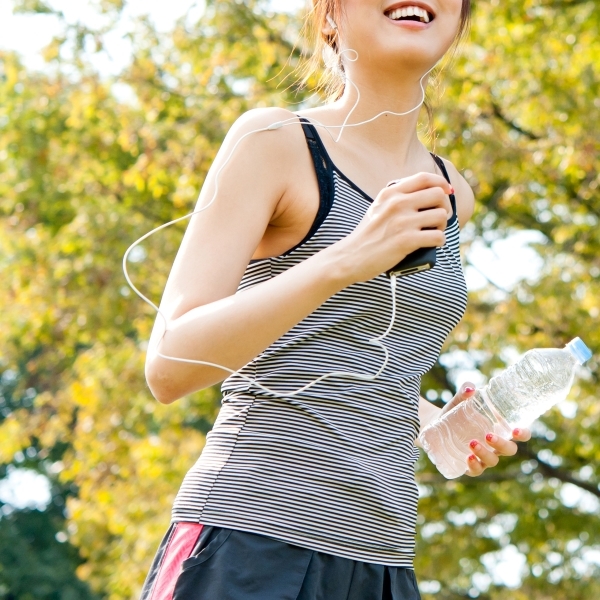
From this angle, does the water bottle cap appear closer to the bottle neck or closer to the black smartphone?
the bottle neck

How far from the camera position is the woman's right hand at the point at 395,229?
159cm

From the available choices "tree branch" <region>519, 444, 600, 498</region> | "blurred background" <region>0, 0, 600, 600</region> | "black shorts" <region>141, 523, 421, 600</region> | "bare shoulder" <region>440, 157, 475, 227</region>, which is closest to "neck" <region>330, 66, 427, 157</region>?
"bare shoulder" <region>440, 157, 475, 227</region>

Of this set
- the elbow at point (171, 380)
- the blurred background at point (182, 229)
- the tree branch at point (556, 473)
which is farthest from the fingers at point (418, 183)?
the tree branch at point (556, 473)

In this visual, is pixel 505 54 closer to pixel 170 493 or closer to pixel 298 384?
pixel 170 493

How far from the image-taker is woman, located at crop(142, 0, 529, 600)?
5.30 feet

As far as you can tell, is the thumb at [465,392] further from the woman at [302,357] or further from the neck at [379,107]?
the neck at [379,107]

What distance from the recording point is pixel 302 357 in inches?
71.2

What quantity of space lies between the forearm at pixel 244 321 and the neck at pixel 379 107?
0.52m

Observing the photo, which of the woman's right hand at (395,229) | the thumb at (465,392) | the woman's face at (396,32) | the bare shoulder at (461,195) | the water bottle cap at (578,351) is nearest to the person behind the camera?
the woman's right hand at (395,229)

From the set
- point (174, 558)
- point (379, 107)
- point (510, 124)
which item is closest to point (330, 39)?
point (379, 107)

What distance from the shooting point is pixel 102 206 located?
10484 mm

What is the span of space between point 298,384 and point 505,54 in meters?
7.57

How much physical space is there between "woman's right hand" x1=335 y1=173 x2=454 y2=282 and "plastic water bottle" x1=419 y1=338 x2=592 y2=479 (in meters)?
0.60

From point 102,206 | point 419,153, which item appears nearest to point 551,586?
point 102,206
